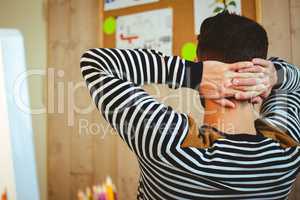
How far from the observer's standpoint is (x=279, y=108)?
24.3 inches

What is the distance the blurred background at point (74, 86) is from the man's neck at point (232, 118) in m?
0.65

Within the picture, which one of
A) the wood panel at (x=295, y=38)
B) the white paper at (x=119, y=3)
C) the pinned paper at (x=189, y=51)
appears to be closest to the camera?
the wood panel at (x=295, y=38)

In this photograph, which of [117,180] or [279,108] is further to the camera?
[117,180]

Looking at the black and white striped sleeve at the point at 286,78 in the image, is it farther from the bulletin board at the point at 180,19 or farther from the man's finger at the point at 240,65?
the bulletin board at the point at 180,19

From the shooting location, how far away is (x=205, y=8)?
1.25 meters

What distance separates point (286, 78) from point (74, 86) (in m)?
1.13

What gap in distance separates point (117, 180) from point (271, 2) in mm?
981

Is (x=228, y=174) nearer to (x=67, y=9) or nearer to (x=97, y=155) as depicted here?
(x=97, y=155)

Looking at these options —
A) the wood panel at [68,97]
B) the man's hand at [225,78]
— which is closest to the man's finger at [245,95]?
the man's hand at [225,78]

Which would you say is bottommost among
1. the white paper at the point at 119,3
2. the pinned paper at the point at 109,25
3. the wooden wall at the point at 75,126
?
the wooden wall at the point at 75,126

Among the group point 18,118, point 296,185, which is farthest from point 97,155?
point 18,118

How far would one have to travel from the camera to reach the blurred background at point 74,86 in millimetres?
1316
